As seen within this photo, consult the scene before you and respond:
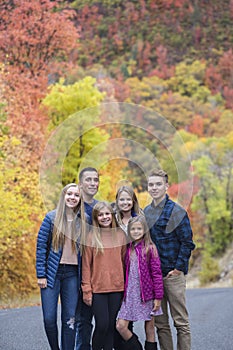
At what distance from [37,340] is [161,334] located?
2.45 meters

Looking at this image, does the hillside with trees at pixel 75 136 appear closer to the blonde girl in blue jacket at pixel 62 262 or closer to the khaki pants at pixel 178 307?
the khaki pants at pixel 178 307

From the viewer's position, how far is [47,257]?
5562mm

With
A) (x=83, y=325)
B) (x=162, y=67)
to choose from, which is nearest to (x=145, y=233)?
(x=83, y=325)

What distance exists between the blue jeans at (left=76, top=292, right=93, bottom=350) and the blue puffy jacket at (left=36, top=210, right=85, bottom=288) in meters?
0.36

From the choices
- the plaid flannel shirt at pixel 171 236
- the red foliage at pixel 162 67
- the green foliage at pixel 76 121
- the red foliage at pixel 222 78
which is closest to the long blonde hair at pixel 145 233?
the plaid flannel shirt at pixel 171 236

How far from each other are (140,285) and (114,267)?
29cm

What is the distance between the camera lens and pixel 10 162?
52.0ft

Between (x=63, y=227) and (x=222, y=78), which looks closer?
(x=63, y=227)

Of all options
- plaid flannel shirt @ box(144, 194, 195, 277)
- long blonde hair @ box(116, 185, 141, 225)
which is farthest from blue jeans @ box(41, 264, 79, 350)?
plaid flannel shirt @ box(144, 194, 195, 277)

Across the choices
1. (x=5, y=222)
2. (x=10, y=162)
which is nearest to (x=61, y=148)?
(x=10, y=162)

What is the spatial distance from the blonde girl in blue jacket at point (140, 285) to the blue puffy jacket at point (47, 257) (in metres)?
0.50

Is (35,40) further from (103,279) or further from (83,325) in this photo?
(103,279)

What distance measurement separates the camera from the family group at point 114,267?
5.40 meters

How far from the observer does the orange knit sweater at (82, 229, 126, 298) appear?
5.38 meters
